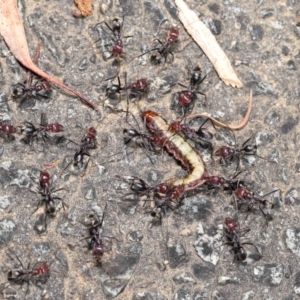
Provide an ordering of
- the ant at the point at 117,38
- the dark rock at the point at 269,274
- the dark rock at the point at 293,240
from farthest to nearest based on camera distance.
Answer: the ant at the point at 117,38
the dark rock at the point at 293,240
the dark rock at the point at 269,274

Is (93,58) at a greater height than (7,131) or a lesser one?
greater

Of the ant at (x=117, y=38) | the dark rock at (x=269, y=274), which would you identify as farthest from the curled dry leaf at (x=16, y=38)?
the dark rock at (x=269, y=274)

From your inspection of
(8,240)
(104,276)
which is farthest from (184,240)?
(8,240)

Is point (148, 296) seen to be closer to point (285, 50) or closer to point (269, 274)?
point (269, 274)

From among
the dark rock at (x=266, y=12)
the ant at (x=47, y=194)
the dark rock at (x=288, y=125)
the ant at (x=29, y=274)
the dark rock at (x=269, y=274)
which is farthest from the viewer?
the dark rock at (x=266, y=12)

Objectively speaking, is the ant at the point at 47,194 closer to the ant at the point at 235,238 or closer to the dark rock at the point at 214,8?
the ant at the point at 235,238

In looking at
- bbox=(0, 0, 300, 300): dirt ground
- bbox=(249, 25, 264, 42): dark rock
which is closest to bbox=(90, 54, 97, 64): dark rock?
bbox=(0, 0, 300, 300): dirt ground

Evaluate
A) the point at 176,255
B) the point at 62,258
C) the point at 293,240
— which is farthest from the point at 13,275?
the point at 293,240
